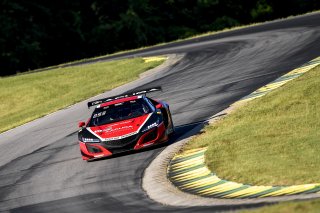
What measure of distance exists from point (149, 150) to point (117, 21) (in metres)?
51.5

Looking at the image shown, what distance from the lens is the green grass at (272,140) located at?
1302 cm

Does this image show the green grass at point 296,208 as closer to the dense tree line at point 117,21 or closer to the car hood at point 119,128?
the car hood at point 119,128

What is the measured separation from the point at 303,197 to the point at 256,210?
133 cm

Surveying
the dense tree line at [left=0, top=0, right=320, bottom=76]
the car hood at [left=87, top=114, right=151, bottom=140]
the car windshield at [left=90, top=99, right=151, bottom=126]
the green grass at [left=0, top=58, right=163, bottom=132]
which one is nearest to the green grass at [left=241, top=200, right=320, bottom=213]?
the car hood at [left=87, top=114, right=151, bottom=140]

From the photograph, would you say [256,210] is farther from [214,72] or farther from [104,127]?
[214,72]

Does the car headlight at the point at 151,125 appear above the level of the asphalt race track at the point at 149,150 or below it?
above

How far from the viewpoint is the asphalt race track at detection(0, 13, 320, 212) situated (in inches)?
550

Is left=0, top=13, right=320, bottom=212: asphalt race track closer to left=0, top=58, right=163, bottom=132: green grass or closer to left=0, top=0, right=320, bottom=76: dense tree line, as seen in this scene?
left=0, top=58, right=163, bottom=132: green grass

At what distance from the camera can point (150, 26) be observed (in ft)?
227

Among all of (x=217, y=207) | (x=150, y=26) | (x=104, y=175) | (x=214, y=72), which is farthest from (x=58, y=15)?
(x=217, y=207)

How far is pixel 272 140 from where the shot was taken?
16.0 metres

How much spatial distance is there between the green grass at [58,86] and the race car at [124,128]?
481 inches

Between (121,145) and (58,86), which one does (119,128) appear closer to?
(121,145)

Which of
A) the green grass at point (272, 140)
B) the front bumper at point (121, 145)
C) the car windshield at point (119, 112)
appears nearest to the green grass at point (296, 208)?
the green grass at point (272, 140)
